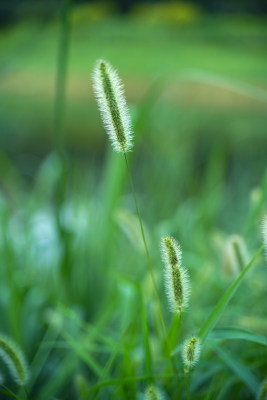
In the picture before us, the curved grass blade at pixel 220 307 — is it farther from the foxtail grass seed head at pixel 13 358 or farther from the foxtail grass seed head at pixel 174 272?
the foxtail grass seed head at pixel 13 358

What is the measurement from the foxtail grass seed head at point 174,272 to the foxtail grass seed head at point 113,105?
9cm

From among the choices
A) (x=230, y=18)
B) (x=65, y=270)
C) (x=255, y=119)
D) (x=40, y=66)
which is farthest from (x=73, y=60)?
(x=65, y=270)

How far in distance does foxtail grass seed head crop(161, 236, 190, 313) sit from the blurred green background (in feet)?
0.45

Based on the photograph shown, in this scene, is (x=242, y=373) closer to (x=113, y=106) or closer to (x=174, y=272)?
(x=174, y=272)

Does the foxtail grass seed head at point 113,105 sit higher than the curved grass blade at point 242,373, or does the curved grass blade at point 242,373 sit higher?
the foxtail grass seed head at point 113,105

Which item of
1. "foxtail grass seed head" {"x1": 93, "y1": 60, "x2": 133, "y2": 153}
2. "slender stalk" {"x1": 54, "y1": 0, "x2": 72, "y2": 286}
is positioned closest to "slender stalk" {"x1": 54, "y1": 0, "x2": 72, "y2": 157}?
"slender stalk" {"x1": 54, "y1": 0, "x2": 72, "y2": 286}

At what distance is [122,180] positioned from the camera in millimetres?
732

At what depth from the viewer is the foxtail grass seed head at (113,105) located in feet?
1.04

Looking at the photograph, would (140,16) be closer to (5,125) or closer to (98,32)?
(98,32)

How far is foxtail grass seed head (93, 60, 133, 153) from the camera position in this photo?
0.32m

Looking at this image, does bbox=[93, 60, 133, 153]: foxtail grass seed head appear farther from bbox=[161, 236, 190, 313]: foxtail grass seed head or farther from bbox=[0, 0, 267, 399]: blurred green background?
bbox=[0, 0, 267, 399]: blurred green background

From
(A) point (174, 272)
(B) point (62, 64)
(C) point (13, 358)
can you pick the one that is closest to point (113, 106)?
(A) point (174, 272)

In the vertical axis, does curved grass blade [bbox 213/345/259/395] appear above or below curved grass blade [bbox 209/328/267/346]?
below

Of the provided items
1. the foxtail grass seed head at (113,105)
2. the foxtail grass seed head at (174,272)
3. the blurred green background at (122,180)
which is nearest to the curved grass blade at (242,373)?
the blurred green background at (122,180)
